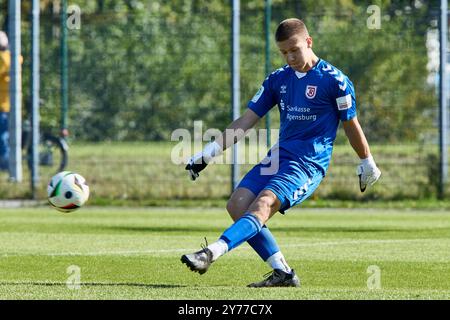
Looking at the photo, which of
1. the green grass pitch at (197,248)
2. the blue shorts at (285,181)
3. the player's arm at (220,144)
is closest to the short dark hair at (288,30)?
the player's arm at (220,144)

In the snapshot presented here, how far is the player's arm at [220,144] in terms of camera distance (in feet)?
28.9

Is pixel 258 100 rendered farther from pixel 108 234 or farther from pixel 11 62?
pixel 11 62

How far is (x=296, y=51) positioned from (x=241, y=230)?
4.77 ft

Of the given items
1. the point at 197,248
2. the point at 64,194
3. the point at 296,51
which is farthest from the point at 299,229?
the point at 296,51

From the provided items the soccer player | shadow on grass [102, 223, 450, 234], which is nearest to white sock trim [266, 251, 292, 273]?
the soccer player

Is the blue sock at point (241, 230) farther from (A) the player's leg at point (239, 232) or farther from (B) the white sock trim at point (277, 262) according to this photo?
(B) the white sock trim at point (277, 262)

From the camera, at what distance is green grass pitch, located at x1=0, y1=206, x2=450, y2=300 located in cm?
832

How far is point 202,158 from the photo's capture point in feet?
28.9

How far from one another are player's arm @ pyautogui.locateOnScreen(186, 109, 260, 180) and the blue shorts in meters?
0.29

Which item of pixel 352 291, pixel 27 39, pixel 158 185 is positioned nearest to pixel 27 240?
pixel 352 291

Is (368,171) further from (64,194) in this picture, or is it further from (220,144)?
(64,194)

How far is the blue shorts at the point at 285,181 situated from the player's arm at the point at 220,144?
0.29 meters

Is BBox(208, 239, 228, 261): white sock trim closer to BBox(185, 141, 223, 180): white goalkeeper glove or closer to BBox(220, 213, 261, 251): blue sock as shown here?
BBox(220, 213, 261, 251): blue sock

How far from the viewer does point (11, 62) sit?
766 inches
